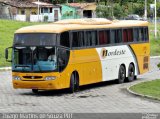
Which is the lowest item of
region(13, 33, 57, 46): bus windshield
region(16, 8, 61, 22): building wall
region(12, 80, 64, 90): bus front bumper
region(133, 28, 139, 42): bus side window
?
region(12, 80, 64, 90): bus front bumper

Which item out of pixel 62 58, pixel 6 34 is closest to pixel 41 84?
pixel 62 58

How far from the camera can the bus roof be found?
26156 mm

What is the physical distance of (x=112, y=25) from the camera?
1233 inches

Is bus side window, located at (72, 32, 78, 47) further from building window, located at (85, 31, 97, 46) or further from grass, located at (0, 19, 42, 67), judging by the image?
grass, located at (0, 19, 42, 67)

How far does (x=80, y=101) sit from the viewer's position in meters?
23.4

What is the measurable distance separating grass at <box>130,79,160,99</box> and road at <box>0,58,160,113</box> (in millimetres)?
476

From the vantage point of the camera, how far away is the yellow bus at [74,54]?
2567cm

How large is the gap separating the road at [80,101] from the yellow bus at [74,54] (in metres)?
0.56

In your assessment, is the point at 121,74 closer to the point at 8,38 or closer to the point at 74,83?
the point at 74,83

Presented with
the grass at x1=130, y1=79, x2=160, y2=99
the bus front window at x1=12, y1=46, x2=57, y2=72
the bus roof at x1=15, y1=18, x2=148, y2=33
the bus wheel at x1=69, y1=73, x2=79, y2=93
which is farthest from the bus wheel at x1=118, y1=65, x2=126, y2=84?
the bus front window at x1=12, y1=46, x2=57, y2=72

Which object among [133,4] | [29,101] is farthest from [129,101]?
[133,4]

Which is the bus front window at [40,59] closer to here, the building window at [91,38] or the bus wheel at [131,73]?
the building window at [91,38]

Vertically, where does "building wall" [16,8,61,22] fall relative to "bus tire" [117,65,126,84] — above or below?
above

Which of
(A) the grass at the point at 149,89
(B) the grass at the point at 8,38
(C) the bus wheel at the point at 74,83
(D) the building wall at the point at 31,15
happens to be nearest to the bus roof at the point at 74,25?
(C) the bus wheel at the point at 74,83
